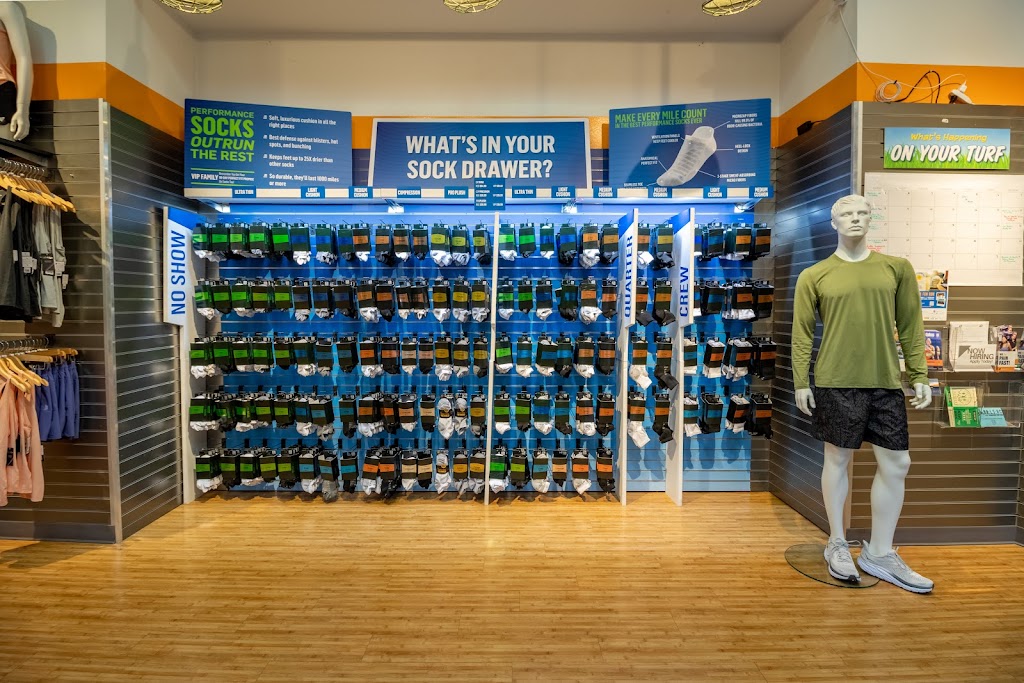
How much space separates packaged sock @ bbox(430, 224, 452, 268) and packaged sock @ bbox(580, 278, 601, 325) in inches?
43.2

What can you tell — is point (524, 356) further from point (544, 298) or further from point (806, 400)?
point (806, 400)

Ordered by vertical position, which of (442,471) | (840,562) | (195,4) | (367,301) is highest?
(195,4)

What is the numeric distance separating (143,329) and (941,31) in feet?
19.8

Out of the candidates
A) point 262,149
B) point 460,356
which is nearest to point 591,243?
point 460,356

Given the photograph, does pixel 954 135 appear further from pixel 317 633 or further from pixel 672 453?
pixel 317 633

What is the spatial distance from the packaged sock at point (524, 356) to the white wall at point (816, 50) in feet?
9.69

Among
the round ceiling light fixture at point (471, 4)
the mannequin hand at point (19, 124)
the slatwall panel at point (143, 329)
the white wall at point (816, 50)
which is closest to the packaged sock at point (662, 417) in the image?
the white wall at point (816, 50)

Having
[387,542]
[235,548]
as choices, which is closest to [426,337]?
[387,542]

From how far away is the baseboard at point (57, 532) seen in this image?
3492mm

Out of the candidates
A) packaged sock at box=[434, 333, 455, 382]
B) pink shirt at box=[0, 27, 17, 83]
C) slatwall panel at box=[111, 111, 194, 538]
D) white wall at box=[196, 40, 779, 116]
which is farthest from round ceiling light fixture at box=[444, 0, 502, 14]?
pink shirt at box=[0, 27, 17, 83]

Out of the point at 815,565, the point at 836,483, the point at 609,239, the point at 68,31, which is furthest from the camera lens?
the point at 609,239

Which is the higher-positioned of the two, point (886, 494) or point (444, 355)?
point (444, 355)

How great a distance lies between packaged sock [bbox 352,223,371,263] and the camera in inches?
160

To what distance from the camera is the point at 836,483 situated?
3.05 m
